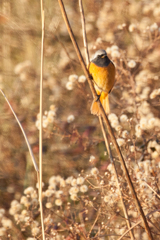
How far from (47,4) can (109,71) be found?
1964 millimetres

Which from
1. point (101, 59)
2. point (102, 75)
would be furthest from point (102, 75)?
point (101, 59)

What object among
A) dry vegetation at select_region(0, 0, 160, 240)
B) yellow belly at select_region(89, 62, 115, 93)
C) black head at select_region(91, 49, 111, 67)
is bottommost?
yellow belly at select_region(89, 62, 115, 93)

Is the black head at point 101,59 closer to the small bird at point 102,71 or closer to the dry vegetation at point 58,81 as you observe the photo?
the small bird at point 102,71

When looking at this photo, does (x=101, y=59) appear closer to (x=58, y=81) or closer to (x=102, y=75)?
(x=102, y=75)

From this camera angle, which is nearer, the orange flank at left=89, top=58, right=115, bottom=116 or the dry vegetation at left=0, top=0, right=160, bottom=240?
the orange flank at left=89, top=58, right=115, bottom=116

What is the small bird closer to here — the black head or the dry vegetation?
the black head

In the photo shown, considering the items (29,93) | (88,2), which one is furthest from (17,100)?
(88,2)

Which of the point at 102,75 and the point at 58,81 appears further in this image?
the point at 58,81

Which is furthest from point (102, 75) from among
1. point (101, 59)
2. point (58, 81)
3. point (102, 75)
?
point (58, 81)

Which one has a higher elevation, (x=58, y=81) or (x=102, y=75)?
(x=58, y=81)

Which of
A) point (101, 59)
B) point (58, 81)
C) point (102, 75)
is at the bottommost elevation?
point (102, 75)

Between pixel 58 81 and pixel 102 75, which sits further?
pixel 58 81

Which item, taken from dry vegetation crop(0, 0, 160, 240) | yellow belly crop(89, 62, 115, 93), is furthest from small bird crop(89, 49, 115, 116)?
dry vegetation crop(0, 0, 160, 240)

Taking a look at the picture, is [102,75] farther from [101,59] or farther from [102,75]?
[101,59]
